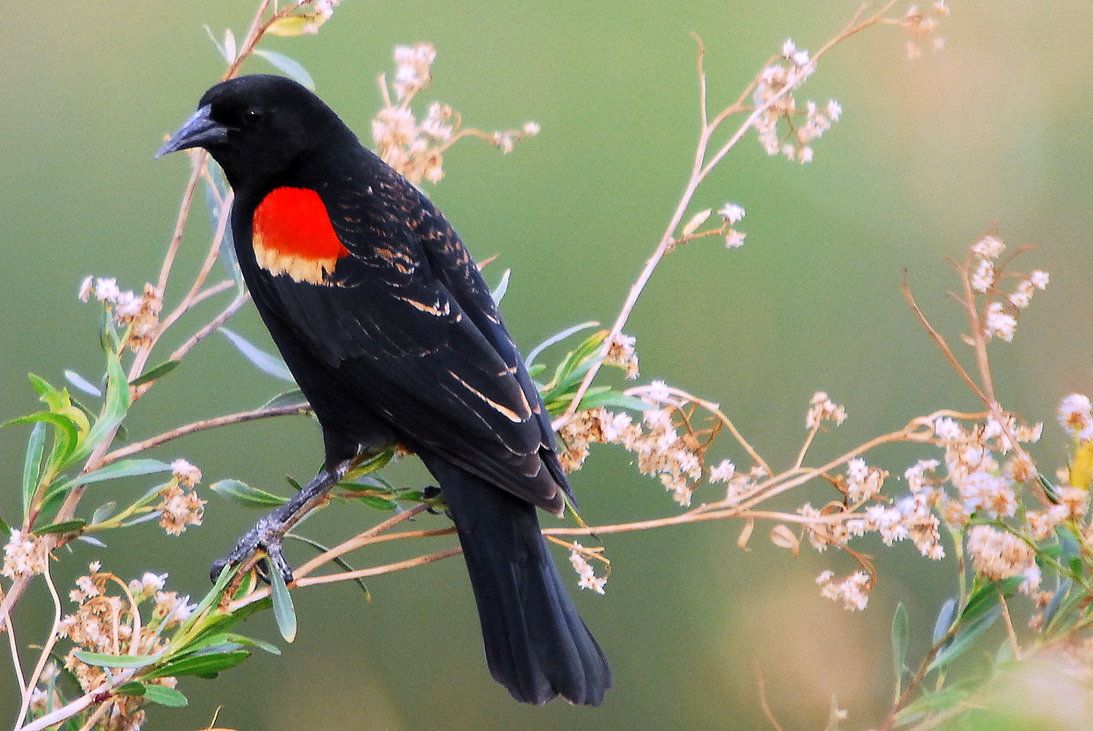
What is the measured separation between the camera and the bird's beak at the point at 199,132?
4.93 ft

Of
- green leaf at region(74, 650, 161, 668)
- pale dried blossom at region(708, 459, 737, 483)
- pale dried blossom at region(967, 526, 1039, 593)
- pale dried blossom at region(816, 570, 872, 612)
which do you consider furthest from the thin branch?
pale dried blossom at region(967, 526, 1039, 593)

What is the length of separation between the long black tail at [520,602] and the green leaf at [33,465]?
1.44 feet

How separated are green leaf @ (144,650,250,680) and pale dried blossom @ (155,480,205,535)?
107 mm

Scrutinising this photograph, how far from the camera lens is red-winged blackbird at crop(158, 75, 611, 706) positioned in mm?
1318

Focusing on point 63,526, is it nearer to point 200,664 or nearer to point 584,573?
point 200,664

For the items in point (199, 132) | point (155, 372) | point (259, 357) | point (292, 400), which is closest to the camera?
point (155, 372)

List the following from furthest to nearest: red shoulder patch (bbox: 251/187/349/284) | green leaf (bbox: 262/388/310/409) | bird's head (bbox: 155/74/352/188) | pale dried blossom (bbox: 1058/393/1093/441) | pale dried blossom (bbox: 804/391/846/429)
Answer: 1. bird's head (bbox: 155/74/352/188)
2. red shoulder patch (bbox: 251/187/349/284)
3. green leaf (bbox: 262/388/310/409)
4. pale dried blossom (bbox: 804/391/846/429)
5. pale dried blossom (bbox: 1058/393/1093/441)

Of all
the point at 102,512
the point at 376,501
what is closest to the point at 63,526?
the point at 102,512

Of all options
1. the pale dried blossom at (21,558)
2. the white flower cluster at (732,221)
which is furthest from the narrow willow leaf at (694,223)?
the pale dried blossom at (21,558)

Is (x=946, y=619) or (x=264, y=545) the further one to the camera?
(x=264, y=545)

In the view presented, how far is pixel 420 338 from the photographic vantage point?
4.83 ft

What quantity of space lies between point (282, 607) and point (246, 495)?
172 millimetres

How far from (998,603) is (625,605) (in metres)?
1.15

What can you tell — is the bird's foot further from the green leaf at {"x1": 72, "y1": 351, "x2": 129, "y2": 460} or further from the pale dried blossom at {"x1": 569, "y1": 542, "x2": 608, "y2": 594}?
the pale dried blossom at {"x1": 569, "y1": 542, "x2": 608, "y2": 594}
